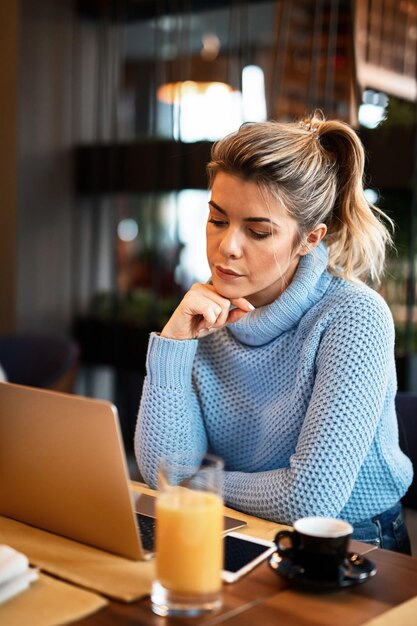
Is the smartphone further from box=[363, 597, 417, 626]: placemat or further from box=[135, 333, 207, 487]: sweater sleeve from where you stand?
box=[135, 333, 207, 487]: sweater sleeve

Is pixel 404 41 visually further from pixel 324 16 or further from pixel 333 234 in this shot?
pixel 333 234

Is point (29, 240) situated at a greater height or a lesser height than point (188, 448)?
greater

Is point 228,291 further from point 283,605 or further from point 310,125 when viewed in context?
point 283,605

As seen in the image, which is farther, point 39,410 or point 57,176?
point 57,176

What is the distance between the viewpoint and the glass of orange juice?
3.06 feet

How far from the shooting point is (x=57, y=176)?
437 cm

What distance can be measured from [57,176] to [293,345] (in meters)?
2.95

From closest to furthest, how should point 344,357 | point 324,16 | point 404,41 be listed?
1. point 344,357
2. point 404,41
3. point 324,16

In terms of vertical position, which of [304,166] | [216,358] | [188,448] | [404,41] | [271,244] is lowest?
[188,448]

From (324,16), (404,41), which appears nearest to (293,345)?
(404,41)

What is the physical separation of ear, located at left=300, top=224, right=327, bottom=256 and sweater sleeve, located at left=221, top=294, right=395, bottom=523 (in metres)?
0.21

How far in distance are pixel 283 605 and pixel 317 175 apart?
928mm

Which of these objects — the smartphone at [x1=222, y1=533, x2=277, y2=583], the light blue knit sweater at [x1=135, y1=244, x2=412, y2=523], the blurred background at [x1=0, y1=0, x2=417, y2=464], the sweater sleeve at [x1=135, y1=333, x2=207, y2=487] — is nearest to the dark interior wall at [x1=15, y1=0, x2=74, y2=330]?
the blurred background at [x1=0, y1=0, x2=417, y2=464]

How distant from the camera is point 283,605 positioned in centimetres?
98
